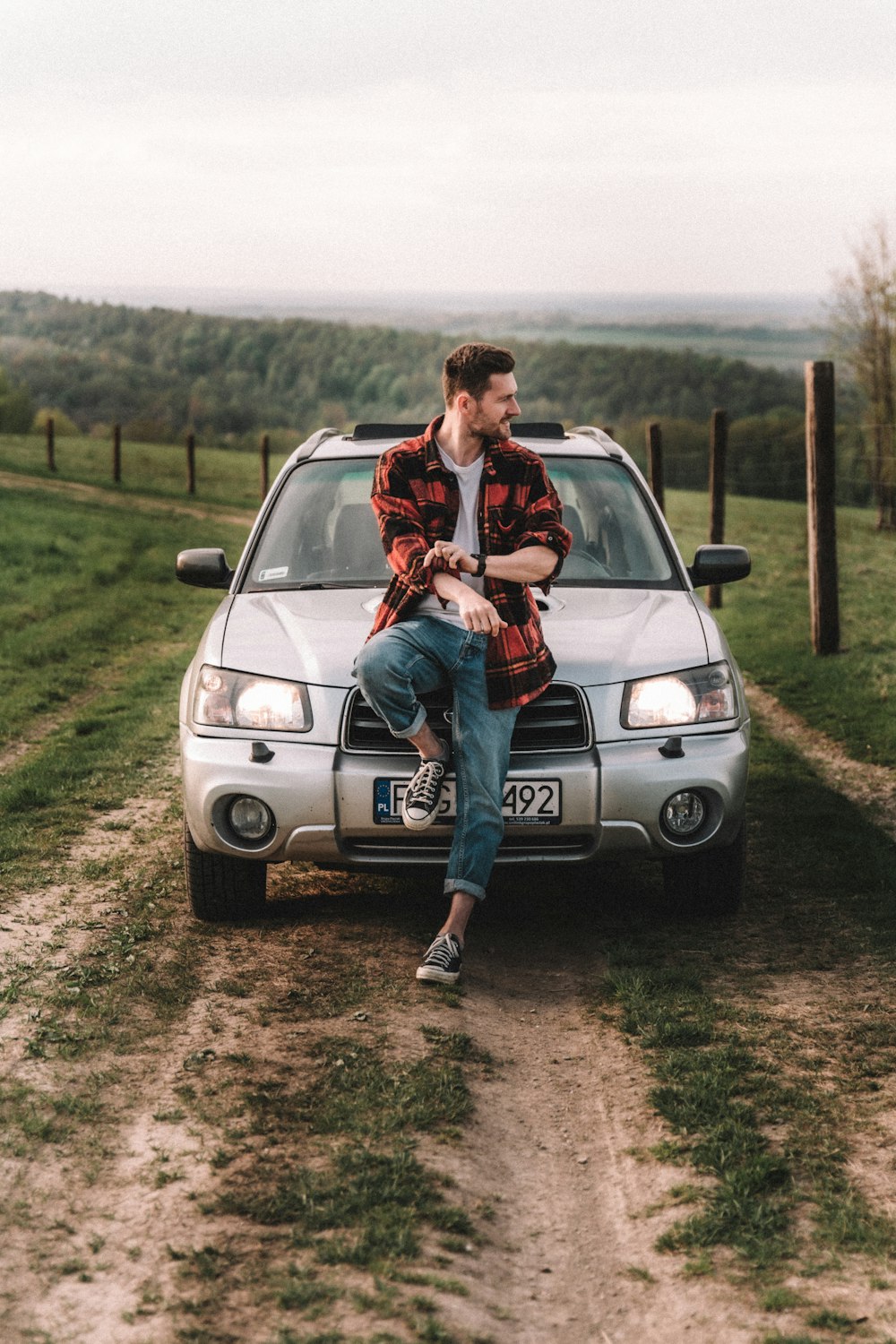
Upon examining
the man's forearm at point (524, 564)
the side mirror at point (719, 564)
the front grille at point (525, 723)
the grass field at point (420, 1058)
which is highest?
the man's forearm at point (524, 564)

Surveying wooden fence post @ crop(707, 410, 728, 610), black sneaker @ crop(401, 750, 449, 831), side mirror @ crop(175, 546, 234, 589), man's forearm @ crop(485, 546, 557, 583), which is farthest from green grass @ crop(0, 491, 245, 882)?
wooden fence post @ crop(707, 410, 728, 610)

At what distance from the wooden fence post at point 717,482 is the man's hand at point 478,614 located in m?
11.6

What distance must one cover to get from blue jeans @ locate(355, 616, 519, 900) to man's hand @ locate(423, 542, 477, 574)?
7.8 inches

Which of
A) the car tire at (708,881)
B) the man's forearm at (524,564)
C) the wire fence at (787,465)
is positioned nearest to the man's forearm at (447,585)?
the man's forearm at (524,564)

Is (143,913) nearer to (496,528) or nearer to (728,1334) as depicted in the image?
(496,528)

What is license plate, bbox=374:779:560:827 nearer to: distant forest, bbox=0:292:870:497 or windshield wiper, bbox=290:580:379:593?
windshield wiper, bbox=290:580:379:593

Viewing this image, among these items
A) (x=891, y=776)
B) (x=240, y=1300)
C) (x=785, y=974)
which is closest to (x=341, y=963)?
(x=785, y=974)

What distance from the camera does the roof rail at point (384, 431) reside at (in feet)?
21.8

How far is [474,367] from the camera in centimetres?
476

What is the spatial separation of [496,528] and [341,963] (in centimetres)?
151

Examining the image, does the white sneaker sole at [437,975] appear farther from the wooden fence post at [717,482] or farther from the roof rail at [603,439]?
the wooden fence post at [717,482]

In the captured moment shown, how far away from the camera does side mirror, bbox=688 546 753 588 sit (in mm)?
5922

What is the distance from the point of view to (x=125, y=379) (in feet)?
289

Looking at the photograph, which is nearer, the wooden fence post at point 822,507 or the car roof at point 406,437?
the car roof at point 406,437
